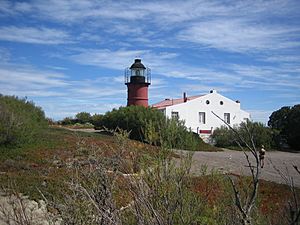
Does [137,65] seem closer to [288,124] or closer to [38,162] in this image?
[288,124]

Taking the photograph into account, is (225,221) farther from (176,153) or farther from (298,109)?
(298,109)

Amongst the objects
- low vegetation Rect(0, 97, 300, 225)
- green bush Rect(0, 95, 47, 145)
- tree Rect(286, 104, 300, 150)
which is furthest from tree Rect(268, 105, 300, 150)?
low vegetation Rect(0, 97, 300, 225)

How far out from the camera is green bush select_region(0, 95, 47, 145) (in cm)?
2041

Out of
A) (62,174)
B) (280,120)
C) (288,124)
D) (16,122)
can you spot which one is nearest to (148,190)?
(62,174)

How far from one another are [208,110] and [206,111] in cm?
20

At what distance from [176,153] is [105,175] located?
40.7 inches

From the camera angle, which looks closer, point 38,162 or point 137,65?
point 38,162

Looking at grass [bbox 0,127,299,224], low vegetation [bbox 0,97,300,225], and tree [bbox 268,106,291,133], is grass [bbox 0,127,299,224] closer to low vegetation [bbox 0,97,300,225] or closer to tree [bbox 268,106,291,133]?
low vegetation [bbox 0,97,300,225]

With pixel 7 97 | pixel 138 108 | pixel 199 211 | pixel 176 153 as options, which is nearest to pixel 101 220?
pixel 199 211

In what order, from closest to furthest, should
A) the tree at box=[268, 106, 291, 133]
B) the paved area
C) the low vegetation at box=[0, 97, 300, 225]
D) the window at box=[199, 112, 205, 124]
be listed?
the low vegetation at box=[0, 97, 300, 225] < the paved area < the tree at box=[268, 106, 291, 133] < the window at box=[199, 112, 205, 124]

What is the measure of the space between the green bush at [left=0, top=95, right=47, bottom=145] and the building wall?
50.5ft

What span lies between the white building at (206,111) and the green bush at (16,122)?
15.6 meters

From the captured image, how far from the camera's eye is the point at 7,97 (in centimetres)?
2369

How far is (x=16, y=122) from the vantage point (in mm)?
20781
